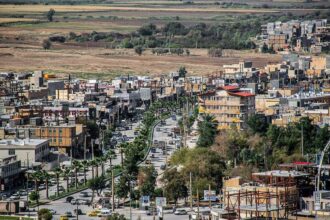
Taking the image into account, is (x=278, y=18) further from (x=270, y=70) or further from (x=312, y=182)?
(x=312, y=182)

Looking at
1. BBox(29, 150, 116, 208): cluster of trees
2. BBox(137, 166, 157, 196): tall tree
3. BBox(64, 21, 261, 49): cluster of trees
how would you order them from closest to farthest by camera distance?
BBox(137, 166, 157, 196): tall tree → BBox(29, 150, 116, 208): cluster of trees → BBox(64, 21, 261, 49): cluster of trees

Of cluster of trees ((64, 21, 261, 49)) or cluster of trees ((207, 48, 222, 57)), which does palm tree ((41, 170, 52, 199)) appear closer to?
cluster of trees ((207, 48, 222, 57))

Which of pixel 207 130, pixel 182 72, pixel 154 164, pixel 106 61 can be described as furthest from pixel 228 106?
pixel 106 61

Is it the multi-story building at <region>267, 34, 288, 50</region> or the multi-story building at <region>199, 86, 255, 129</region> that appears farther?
the multi-story building at <region>267, 34, 288, 50</region>

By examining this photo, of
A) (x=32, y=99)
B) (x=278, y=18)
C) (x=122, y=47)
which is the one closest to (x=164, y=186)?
(x=32, y=99)

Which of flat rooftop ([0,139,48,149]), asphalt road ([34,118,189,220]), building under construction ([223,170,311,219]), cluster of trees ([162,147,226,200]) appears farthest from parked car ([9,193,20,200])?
flat rooftop ([0,139,48,149])

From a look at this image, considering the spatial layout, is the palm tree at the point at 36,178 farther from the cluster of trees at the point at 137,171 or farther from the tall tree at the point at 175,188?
the tall tree at the point at 175,188

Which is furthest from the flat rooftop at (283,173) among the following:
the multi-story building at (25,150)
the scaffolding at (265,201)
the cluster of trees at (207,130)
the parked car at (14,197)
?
the multi-story building at (25,150)
